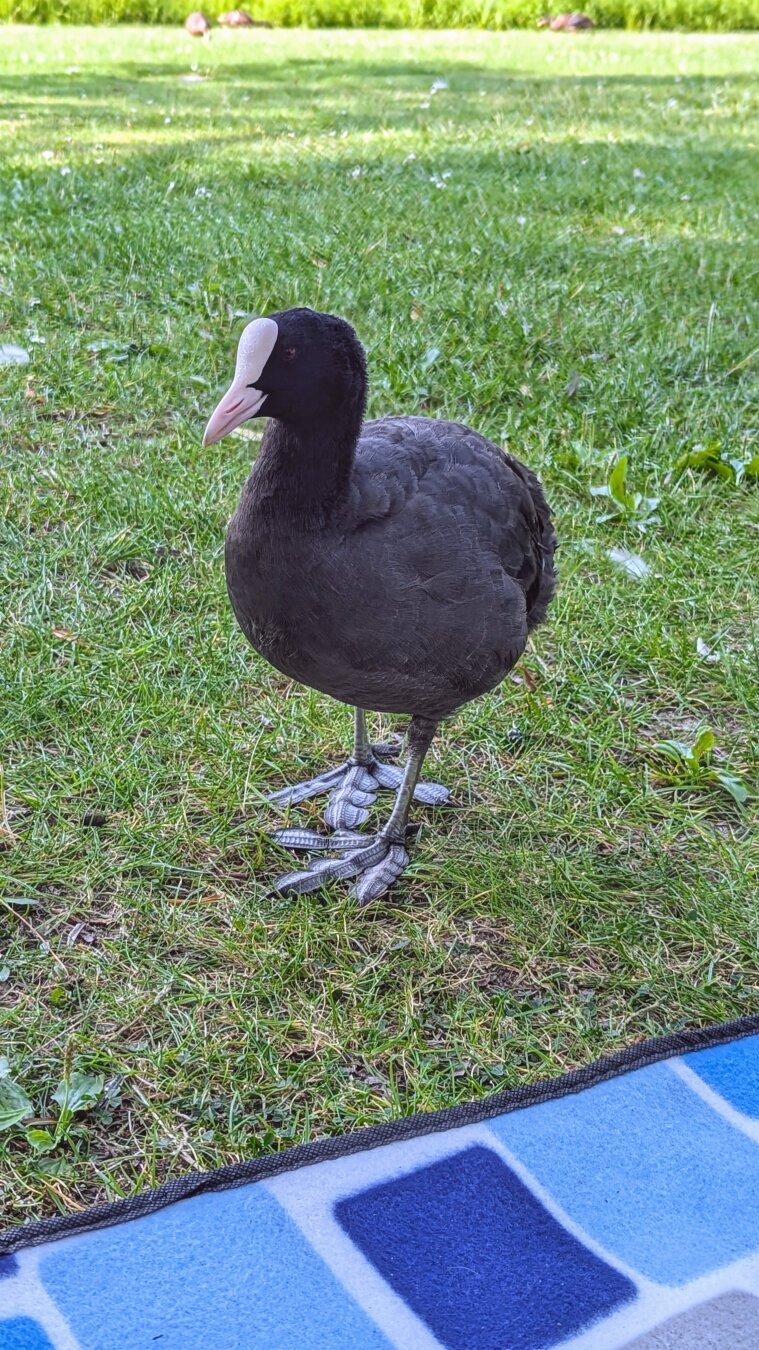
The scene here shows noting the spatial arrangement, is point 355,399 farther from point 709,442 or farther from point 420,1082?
point 709,442

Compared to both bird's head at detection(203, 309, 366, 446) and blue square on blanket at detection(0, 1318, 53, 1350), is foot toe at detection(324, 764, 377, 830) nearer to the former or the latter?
bird's head at detection(203, 309, 366, 446)

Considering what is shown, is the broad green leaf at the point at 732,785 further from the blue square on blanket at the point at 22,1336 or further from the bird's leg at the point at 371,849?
the blue square on blanket at the point at 22,1336

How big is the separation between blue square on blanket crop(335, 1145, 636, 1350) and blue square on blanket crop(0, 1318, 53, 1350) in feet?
1.55

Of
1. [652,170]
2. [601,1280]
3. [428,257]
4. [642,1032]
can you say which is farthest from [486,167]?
[601,1280]

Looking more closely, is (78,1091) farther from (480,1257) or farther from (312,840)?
(312,840)

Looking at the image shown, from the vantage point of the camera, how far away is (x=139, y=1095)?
6.97ft

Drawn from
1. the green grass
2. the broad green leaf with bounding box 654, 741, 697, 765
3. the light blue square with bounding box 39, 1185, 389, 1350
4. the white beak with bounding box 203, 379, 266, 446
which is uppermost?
the green grass

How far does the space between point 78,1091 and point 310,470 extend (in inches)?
46.4

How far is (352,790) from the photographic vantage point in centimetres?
294

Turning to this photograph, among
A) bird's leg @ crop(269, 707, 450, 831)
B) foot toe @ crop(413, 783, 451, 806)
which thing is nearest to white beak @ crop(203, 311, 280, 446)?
bird's leg @ crop(269, 707, 450, 831)

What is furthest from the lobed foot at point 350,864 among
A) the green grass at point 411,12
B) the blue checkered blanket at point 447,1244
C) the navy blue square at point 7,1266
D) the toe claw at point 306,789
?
the green grass at point 411,12

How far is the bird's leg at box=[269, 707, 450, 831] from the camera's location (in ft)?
9.48

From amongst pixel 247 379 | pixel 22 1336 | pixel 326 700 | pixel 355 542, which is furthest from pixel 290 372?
pixel 22 1336

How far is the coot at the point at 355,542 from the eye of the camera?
225cm
